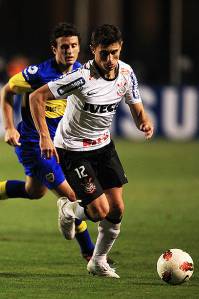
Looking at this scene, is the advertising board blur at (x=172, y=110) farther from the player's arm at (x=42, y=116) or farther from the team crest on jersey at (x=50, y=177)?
the player's arm at (x=42, y=116)

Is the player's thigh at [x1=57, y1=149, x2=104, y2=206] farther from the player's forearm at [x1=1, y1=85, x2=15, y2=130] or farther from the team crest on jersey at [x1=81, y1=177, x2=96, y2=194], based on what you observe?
the player's forearm at [x1=1, y1=85, x2=15, y2=130]

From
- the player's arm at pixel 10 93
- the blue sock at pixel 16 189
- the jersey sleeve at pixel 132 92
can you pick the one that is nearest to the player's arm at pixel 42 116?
the jersey sleeve at pixel 132 92

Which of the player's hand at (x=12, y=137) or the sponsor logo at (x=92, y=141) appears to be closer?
the sponsor logo at (x=92, y=141)

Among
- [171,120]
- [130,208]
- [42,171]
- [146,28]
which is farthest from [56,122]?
[146,28]

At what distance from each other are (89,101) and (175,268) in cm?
158

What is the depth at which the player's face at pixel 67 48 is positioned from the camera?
959cm

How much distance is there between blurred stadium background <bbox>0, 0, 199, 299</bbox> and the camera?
8680mm

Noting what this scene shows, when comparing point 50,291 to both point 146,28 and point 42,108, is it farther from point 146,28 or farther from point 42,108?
point 146,28

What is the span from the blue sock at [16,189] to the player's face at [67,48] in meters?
1.65

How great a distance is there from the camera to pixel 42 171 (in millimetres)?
10109

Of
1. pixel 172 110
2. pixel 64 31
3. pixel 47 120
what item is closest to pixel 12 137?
pixel 47 120

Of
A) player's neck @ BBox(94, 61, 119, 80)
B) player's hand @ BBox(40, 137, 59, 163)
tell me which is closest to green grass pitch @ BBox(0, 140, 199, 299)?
player's hand @ BBox(40, 137, 59, 163)

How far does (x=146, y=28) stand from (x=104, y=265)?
3520 centimetres

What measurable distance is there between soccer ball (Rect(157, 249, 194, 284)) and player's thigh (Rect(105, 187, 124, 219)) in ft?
2.15
